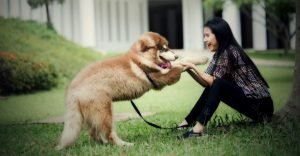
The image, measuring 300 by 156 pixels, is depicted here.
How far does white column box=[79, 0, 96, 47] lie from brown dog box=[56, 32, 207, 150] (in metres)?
10.5

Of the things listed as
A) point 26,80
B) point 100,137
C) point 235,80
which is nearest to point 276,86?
point 26,80

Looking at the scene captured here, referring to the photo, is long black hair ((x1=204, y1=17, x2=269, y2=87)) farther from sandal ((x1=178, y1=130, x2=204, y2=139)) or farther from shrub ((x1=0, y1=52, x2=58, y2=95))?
shrub ((x1=0, y1=52, x2=58, y2=95))

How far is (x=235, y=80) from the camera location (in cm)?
441

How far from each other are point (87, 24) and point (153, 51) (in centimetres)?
1078

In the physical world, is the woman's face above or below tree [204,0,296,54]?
below

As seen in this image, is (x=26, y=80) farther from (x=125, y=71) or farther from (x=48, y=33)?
(x=125, y=71)

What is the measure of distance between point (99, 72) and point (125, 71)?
0.22m

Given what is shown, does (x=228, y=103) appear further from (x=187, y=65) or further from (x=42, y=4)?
(x=42, y=4)

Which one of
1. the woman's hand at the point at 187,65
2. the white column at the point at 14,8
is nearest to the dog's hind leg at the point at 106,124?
the woman's hand at the point at 187,65

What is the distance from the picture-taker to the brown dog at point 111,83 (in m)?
3.94

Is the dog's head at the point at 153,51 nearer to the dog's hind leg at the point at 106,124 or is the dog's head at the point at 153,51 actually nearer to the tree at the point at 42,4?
the dog's hind leg at the point at 106,124

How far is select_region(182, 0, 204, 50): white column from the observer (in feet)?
57.7

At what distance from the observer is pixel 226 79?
4402mm

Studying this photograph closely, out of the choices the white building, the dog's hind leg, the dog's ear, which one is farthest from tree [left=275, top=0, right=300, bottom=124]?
the white building
